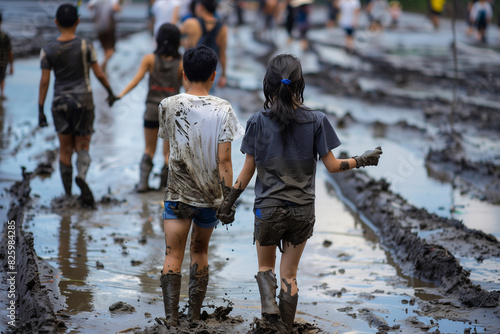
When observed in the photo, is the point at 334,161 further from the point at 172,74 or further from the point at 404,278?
the point at 172,74

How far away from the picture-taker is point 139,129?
10844 millimetres

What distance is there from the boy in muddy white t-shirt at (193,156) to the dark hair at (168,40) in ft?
9.72

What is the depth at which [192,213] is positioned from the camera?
4.11 meters

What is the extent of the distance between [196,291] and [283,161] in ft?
3.36

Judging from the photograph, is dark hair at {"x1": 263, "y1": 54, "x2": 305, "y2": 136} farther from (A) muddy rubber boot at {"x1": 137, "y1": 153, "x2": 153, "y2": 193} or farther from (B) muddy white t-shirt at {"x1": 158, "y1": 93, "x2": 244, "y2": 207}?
(A) muddy rubber boot at {"x1": 137, "y1": 153, "x2": 153, "y2": 193}

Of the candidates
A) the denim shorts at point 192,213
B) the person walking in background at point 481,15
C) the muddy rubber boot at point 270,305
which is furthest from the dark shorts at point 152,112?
the person walking in background at point 481,15

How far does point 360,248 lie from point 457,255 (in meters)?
0.87

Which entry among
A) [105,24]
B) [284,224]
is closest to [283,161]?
[284,224]

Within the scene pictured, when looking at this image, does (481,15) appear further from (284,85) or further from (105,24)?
(284,85)

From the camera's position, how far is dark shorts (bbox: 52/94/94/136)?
659 centimetres

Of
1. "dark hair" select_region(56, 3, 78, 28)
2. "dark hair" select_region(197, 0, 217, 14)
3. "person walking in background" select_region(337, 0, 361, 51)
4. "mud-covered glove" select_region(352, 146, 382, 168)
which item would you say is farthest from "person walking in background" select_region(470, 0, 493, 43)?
"mud-covered glove" select_region(352, 146, 382, 168)

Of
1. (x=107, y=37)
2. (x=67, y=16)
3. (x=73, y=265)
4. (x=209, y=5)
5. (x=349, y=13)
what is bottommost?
(x=73, y=265)

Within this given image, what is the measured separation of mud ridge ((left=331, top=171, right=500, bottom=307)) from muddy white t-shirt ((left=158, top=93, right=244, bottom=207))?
2089 millimetres

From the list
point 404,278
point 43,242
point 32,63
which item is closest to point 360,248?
point 404,278
